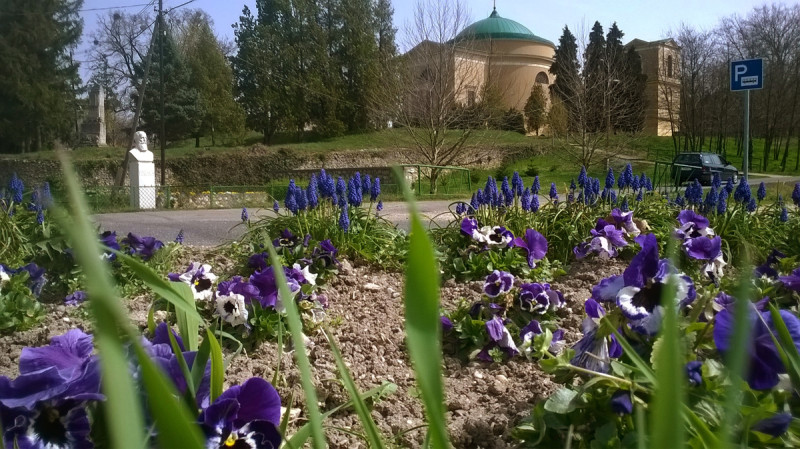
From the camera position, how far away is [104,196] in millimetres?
16016

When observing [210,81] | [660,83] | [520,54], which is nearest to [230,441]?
[210,81]

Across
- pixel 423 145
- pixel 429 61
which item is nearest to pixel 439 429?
pixel 429 61

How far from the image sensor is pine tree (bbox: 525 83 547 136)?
123 ft

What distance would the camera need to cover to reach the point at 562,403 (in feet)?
3.91

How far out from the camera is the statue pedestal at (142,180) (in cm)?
1628

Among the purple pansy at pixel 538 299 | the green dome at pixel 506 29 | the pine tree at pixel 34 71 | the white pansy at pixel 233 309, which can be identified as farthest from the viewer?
the green dome at pixel 506 29

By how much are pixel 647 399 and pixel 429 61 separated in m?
21.2

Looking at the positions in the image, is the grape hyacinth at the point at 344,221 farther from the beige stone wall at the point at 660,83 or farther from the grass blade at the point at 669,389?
the beige stone wall at the point at 660,83

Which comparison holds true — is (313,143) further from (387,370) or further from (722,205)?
(387,370)

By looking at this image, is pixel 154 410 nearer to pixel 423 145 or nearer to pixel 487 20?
pixel 423 145

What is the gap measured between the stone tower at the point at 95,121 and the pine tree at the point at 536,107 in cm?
2286

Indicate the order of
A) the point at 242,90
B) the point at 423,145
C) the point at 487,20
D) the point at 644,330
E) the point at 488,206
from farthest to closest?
the point at 487,20, the point at 242,90, the point at 423,145, the point at 488,206, the point at 644,330

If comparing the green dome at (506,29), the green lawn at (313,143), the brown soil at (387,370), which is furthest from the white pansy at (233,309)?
the green dome at (506,29)

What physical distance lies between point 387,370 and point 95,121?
3247 cm
